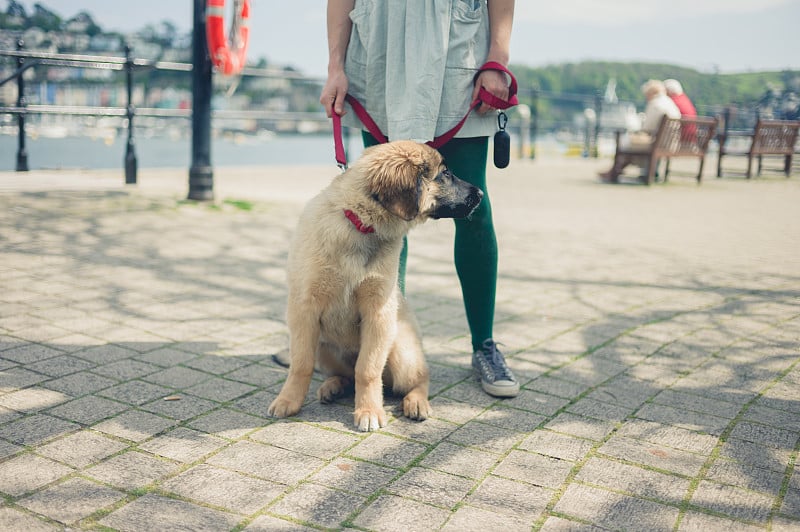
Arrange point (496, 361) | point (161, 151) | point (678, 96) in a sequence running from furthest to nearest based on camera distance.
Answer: point (678, 96) → point (161, 151) → point (496, 361)

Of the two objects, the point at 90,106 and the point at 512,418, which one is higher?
the point at 90,106

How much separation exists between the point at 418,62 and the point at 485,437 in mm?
1607

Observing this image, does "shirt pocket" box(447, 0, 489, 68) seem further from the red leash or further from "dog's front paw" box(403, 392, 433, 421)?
"dog's front paw" box(403, 392, 433, 421)

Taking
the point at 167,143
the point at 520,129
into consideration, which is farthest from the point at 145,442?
the point at 520,129

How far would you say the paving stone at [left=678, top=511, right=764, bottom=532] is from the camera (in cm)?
217

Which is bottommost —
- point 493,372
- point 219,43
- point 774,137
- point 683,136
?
point 493,372

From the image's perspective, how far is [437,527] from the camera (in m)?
2.13

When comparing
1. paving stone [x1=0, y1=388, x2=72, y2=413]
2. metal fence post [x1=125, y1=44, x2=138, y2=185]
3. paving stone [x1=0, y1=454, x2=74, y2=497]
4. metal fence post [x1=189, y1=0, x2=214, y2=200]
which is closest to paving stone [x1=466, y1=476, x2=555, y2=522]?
paving stone [x1=0, y1=454, x2=74, y2=497]

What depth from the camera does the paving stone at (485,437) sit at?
2.74 metres

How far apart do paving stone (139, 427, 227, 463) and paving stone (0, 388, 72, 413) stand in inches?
23.0

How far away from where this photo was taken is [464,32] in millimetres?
3174

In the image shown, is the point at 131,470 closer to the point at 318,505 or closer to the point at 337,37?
the point at 318,505

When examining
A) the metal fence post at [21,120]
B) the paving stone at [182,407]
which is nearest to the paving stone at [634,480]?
the paving stone at [182,407]

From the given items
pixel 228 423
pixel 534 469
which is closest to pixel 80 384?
pixel 228 423
